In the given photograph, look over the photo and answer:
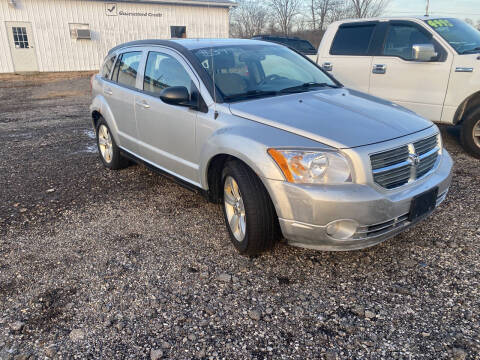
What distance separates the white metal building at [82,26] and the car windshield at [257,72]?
16.4 meters

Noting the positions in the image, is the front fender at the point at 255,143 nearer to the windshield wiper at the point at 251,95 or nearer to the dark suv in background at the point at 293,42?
the windshield wiper at the point at 251,95

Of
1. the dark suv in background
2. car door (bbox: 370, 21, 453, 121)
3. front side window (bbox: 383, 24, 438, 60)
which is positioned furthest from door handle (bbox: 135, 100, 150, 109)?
the dark suv in background

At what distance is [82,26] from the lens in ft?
69.5

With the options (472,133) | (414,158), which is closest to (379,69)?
(472,133)

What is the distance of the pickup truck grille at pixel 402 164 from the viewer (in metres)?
2.83

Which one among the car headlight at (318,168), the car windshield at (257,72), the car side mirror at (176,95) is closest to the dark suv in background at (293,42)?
the car windshield at (257,72)

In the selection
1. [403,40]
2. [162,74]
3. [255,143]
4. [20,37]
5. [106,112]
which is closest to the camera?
[255,143]

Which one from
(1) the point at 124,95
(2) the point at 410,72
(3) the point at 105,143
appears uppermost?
(2) the point at 410,72

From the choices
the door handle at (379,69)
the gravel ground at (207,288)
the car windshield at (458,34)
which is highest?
the car windshield at (458,34)

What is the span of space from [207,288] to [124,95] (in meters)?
2.88

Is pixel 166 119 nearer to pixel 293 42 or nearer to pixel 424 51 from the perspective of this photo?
pixel 424 51

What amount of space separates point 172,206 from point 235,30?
3997cm

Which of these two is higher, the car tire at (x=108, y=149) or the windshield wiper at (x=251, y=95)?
the windshield wiper at (x=251, y=95)

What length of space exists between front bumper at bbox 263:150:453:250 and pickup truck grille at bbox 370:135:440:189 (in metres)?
0.07
